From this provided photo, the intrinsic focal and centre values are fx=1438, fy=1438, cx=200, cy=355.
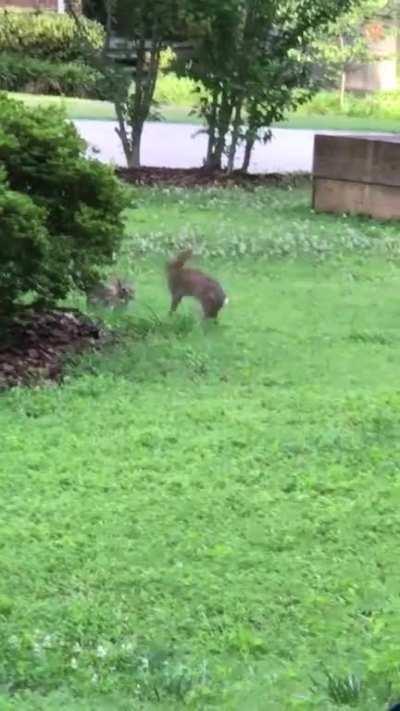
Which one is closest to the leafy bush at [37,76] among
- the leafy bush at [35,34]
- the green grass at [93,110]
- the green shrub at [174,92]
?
the green grass at [93,110]

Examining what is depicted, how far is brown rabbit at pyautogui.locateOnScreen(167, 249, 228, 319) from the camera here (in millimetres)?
7938

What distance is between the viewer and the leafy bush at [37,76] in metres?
24.1

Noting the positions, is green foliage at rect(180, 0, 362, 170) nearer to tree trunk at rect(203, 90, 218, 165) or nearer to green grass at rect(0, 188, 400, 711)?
tree trunk at rect(203, 90, 218, 165)

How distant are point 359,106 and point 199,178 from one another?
1524 cm

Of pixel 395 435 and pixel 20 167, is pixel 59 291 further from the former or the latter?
pixel 395 435

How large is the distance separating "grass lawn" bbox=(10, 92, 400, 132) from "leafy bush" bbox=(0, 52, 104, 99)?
1.04 feet

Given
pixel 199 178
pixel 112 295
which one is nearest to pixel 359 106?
pixel 199 178

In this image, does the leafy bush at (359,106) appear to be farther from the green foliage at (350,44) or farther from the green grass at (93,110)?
the green grass at (93,110)

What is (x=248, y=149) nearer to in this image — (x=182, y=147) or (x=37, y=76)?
(x=182, y=147)

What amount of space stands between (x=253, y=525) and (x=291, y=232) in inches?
287

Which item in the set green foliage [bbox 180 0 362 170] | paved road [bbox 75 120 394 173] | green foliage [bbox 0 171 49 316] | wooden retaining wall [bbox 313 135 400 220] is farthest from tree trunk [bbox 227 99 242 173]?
green foliage [bbox 0 171 49 316]

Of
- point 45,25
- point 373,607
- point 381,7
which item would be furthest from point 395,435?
point 381,7

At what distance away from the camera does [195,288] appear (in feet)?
26.2

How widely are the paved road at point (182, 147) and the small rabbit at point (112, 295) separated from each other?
8736 mm
